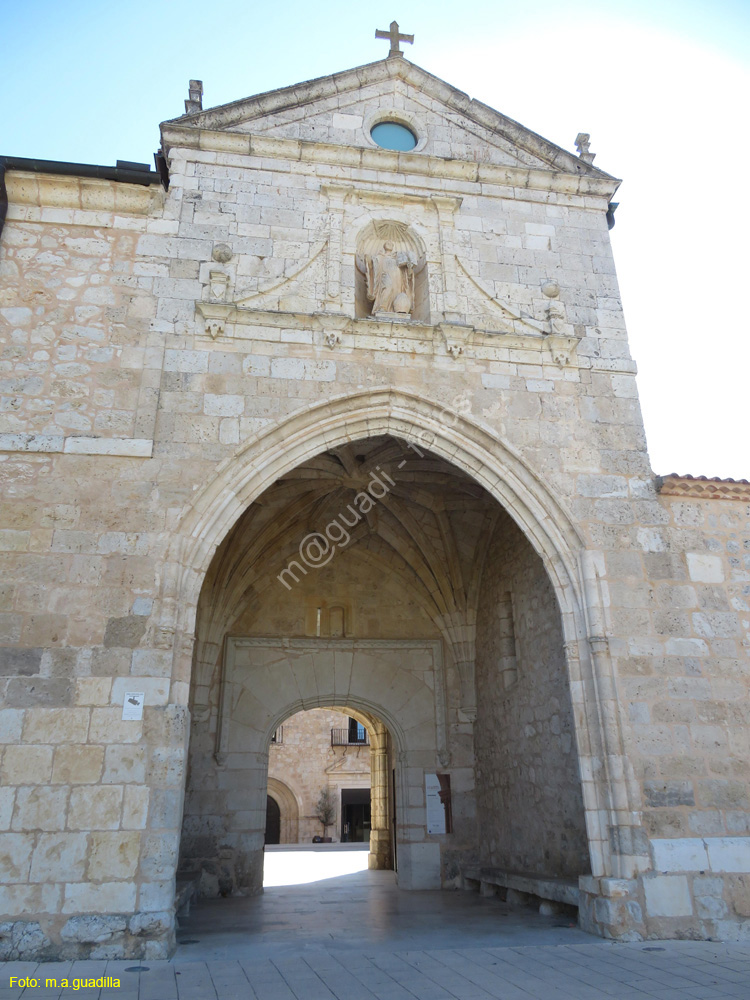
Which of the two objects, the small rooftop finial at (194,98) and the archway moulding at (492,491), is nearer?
the archway moulding at (492,491)

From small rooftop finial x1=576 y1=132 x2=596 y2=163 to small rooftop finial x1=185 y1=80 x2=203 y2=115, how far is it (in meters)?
3.94

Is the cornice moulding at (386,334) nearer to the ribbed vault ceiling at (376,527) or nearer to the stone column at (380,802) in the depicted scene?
the ribbed vault ceiling at (376,527)

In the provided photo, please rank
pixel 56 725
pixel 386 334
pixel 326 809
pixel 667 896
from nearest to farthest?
pixel 56 725 < pixel 667 896 < pixel 386 334 < pixel 326 809

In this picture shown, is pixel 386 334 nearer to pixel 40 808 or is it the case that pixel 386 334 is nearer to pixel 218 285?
pixel 218 285

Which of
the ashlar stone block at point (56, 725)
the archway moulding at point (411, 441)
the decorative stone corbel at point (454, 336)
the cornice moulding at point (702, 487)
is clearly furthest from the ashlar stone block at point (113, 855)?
the cornice moulding at point (702, 487)

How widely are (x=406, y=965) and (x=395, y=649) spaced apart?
4.85 m

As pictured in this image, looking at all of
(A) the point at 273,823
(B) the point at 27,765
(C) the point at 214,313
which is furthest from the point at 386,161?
(A) the point at 273,823

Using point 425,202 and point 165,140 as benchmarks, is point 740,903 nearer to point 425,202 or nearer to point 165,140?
point 425,202

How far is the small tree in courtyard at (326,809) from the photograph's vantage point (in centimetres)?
1655

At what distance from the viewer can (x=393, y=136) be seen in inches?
293

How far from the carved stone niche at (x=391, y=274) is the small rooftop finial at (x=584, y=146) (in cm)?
225

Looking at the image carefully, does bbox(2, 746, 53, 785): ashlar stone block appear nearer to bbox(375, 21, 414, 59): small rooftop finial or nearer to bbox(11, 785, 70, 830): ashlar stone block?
bbox(11, 785, 70, 830): ashlar stone block

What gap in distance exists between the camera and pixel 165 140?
6664 millimetres

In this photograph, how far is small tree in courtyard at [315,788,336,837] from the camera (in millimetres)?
16547
